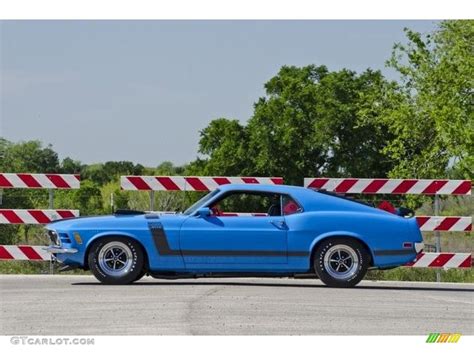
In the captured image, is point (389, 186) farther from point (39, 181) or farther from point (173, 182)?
point (39, 181)

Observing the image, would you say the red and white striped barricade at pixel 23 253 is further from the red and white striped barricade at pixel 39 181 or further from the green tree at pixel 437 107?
the green tree at pixel 437 107

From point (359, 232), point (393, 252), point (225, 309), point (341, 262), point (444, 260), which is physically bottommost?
point (225, 309)

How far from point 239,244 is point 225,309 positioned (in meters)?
2.81

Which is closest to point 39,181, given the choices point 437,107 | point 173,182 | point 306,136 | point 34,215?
point 34,215

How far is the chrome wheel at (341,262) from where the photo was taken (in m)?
14.2

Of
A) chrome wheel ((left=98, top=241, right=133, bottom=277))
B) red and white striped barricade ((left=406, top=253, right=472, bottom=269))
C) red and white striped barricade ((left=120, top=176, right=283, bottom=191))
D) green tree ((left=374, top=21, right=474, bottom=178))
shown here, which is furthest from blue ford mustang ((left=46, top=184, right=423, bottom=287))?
green tree ((left=374, top=21, right=474, bottom=178))

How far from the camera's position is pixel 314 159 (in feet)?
248

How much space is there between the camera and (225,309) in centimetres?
1131

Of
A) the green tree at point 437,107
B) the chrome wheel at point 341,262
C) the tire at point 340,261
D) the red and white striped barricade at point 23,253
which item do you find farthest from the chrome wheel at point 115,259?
the green tree at point 437,107

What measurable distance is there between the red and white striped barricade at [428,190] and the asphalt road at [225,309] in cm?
217

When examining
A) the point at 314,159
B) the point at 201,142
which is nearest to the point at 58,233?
the point at 314,159

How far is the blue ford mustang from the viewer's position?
1409cm

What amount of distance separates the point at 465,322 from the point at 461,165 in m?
30.9

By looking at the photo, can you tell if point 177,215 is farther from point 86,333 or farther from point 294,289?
point 86,333
